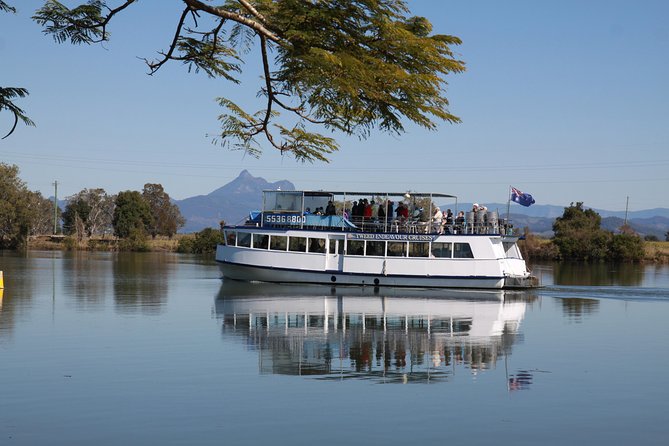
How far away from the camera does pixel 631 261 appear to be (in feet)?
283

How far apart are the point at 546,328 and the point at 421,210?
1758 centimetres

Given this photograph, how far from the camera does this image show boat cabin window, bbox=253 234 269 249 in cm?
→ 4397

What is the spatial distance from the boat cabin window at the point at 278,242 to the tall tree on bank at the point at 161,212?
86718 millimetres

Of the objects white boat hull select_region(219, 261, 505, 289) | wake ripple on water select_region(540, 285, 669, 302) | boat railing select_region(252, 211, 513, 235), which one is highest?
boat railing select_region(252, 211, 513, 235)

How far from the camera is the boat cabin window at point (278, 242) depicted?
4362 cm

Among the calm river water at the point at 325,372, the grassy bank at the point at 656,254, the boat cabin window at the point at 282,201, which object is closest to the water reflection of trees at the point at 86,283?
the calm river water at the point at 325,372

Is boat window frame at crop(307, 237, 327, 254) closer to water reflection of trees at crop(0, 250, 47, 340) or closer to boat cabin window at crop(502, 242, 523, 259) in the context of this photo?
boat cabin window at crop(502, 242, 523, 259)

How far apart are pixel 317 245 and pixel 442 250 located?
6.14m

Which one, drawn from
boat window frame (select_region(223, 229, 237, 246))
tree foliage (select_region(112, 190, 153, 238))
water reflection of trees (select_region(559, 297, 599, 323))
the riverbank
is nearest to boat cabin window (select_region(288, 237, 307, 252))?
boat window frame (select_region(223, 229, 237, 246))

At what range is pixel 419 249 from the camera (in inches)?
1695

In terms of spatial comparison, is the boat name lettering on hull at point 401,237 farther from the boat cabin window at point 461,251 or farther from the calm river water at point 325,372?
the calm river water at point 325,372

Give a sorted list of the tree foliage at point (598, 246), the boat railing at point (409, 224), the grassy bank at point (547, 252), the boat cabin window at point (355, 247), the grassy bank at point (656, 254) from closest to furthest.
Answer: the boat railing at point (409, 224)
the boat cabin window at point (355, 247)
the tree foliage at point (598, 246)
the grassy bank at point (547, 252)
the grassy bank at point (656, 254)

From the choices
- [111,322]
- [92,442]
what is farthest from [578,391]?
[111,322]

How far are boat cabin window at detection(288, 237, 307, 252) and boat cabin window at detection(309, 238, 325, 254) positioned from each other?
0.99 ft
